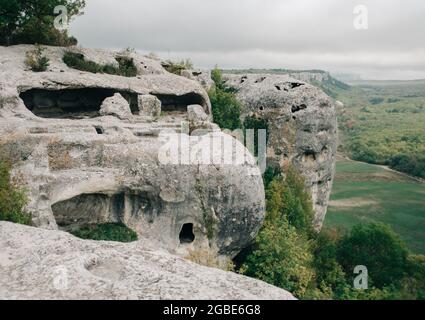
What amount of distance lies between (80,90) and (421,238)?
38624 mm

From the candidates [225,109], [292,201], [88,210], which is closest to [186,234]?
[88,210]

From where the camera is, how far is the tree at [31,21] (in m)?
24.6

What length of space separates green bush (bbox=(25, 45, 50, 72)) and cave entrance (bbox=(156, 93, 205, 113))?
6612 mm

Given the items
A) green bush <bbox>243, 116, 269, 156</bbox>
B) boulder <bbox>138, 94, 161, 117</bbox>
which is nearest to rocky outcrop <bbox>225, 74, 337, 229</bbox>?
green bush <bbox>243, 116, 269, 156</bbox>

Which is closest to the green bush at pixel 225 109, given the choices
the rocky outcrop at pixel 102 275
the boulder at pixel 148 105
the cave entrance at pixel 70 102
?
the boulder at pixel 148 105

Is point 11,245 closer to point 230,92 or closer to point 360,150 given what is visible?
point 230,92

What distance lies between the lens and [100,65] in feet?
82.6

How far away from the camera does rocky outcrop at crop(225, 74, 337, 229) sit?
26594 millimetres

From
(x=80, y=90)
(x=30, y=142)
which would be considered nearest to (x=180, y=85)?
(x=80, y=90)

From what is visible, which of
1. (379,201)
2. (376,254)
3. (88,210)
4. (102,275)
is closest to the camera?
(102,275)

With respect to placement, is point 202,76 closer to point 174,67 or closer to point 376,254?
point 174,67

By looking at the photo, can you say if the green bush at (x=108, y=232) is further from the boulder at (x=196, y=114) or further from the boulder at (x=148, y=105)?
the boulder at (x=196, y=114)

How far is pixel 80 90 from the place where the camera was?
24.0 metres

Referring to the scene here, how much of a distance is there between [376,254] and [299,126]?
27.4 ft
